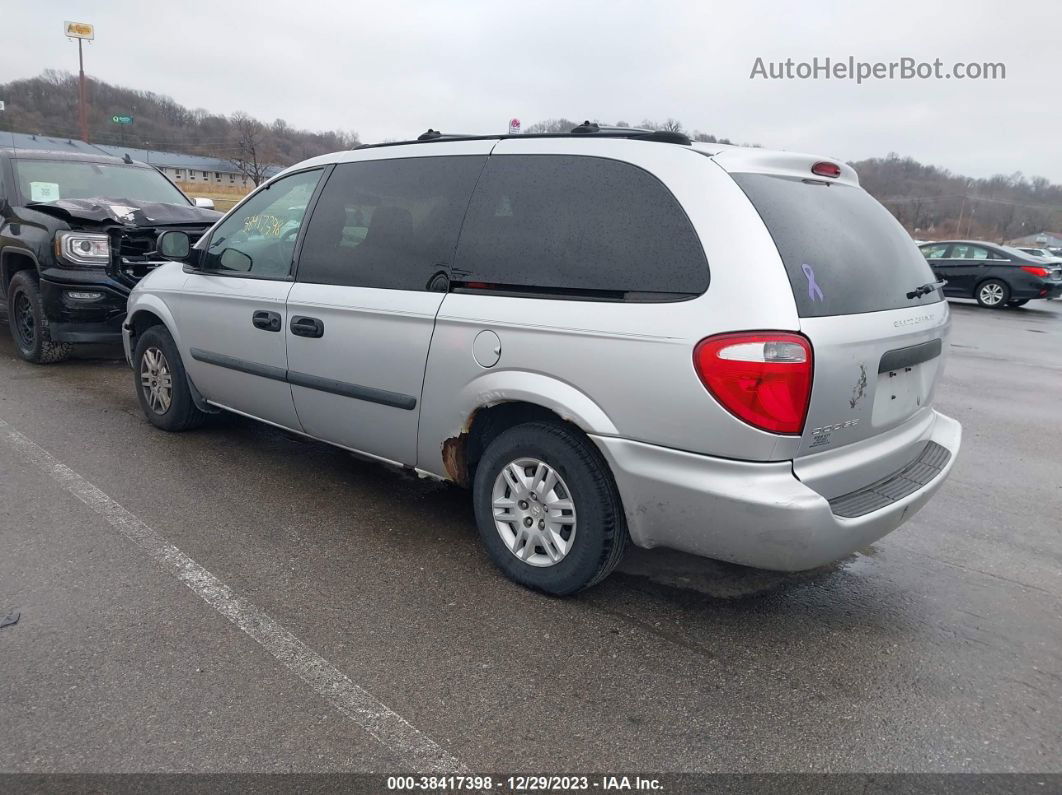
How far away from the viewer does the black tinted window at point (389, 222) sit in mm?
3408

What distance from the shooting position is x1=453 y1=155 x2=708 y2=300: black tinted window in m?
2.73

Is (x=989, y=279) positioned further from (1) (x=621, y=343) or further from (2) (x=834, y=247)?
(1) (x=621, y=343)

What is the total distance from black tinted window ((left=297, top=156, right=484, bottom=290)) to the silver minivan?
1 centimetres

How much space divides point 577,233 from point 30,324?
6.26 metres

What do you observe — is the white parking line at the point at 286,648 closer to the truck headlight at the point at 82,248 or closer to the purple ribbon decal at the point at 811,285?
the purple ribbon decal at the point at 811,285

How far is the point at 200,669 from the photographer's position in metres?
2.58

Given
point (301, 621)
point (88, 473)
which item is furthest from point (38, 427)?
point (301, 621)

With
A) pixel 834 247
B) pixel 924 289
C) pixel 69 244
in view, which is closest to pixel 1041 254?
pixel 924 289

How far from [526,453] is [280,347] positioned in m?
1.67

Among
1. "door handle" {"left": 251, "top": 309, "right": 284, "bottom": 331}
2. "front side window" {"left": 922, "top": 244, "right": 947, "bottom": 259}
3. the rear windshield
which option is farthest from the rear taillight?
"front side window" {"left": 922, "top": 244, "right": 947, "bottom": 259}

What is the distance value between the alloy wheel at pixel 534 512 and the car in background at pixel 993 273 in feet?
54.2

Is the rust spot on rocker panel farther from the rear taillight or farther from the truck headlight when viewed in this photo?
the truck headlight

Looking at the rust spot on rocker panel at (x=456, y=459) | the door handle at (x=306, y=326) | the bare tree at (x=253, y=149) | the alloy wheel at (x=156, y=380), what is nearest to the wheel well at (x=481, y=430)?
the rust spot on rocker panel at (x=456, y=459)

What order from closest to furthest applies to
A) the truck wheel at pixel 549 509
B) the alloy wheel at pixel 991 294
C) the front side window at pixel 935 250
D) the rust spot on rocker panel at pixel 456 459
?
the truck wheel at pixel 549 509, the rust spot on rocker panel at pixel 456 459, the alloy wheel at pixel 991 294, the front side window at pixel 935 250
